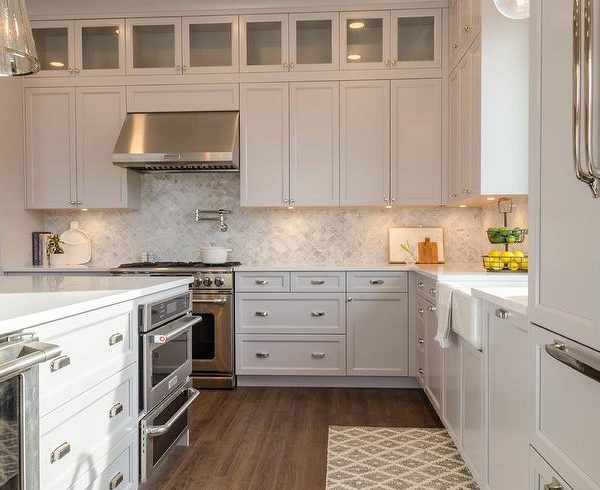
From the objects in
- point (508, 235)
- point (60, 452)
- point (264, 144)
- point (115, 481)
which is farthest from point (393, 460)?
point (264, 144)

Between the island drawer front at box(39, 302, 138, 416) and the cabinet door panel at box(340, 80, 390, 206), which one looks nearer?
the island drawer front at box(39, 302, 138, 416)

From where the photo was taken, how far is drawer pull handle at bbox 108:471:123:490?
6.32 feet

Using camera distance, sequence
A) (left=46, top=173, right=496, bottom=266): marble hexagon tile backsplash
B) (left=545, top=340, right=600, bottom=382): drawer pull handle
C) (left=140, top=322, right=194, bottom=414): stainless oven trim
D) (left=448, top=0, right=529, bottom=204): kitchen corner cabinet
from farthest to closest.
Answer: (left=46, top=173, right=496, bottom=266): marble hexagon tile backsplash
(left=448, top=0, right=529, bottom=204): kitchen corner cabinet
(left=140, top=322, right=194, bottom=414): stainless oven trim
(left=545, top=340, right=600, bottom=382): drawer pull handle

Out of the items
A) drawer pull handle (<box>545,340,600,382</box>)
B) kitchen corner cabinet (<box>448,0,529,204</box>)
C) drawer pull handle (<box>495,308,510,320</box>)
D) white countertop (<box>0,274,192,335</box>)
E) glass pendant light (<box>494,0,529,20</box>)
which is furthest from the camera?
kitchen corner cabinet (<box>448,0,529,204</box>)

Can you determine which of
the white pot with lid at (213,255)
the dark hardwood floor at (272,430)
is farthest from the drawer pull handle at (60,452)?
the white pot with lid at (213,255)

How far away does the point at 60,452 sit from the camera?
1.56 metres

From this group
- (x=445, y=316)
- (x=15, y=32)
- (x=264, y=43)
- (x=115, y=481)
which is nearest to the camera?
(x=15, y=32)

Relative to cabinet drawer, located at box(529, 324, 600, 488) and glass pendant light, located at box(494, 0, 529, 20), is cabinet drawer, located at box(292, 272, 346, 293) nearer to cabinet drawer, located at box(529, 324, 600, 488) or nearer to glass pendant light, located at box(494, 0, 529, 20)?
glass pendant light, located at box(494, 0, 529, 20)

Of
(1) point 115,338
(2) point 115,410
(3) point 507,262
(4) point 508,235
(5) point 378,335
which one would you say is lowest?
(5) point 378,335

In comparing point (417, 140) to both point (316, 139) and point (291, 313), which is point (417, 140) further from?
point (291, 313)

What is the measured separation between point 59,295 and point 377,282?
2.67m

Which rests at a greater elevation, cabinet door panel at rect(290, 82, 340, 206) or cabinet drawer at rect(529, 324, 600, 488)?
cabinet door panel at rect(290, 82, 340, 206)

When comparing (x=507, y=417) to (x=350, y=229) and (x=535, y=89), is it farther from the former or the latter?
(x=350, y=229)

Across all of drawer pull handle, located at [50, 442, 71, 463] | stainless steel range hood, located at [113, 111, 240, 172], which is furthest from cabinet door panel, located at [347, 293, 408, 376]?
drawer pull handle, located at [50, 442, 71, 463]
